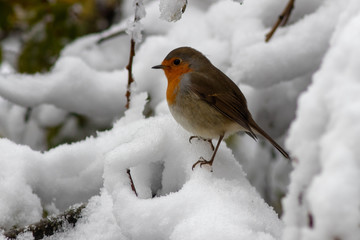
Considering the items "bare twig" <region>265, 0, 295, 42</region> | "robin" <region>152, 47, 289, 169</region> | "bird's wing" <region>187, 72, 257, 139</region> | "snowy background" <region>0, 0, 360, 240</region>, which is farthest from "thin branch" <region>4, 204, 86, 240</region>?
"bare twig" <region>265, 0, 295, 42</region>

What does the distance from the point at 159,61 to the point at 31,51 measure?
0.83 m

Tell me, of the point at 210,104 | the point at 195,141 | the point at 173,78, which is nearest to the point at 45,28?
the point at 173,78

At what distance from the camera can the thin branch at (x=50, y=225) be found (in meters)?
1.52

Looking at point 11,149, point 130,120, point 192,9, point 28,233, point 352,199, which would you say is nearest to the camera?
point 352,199

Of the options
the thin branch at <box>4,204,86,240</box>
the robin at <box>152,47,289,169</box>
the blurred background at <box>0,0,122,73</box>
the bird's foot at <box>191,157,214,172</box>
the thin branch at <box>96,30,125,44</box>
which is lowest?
the thin branch at <box>4,204,86,240</box>

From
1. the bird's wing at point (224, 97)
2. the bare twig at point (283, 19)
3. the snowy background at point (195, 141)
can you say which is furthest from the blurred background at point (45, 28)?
the bare twig at point (283, 19)

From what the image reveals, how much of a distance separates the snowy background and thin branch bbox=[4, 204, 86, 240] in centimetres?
2

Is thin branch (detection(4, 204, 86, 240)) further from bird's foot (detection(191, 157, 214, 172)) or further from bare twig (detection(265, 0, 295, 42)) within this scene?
bare twig (detection(265, 0, 295, 42))

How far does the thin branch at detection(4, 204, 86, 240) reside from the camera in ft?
4.98

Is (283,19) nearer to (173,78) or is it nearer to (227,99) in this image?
(227,99)

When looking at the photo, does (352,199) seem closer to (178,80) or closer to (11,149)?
(11,149)

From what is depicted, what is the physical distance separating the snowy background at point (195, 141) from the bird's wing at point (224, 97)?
84 mm

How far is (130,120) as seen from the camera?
2.17m

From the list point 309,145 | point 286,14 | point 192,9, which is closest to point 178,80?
point 286,14
